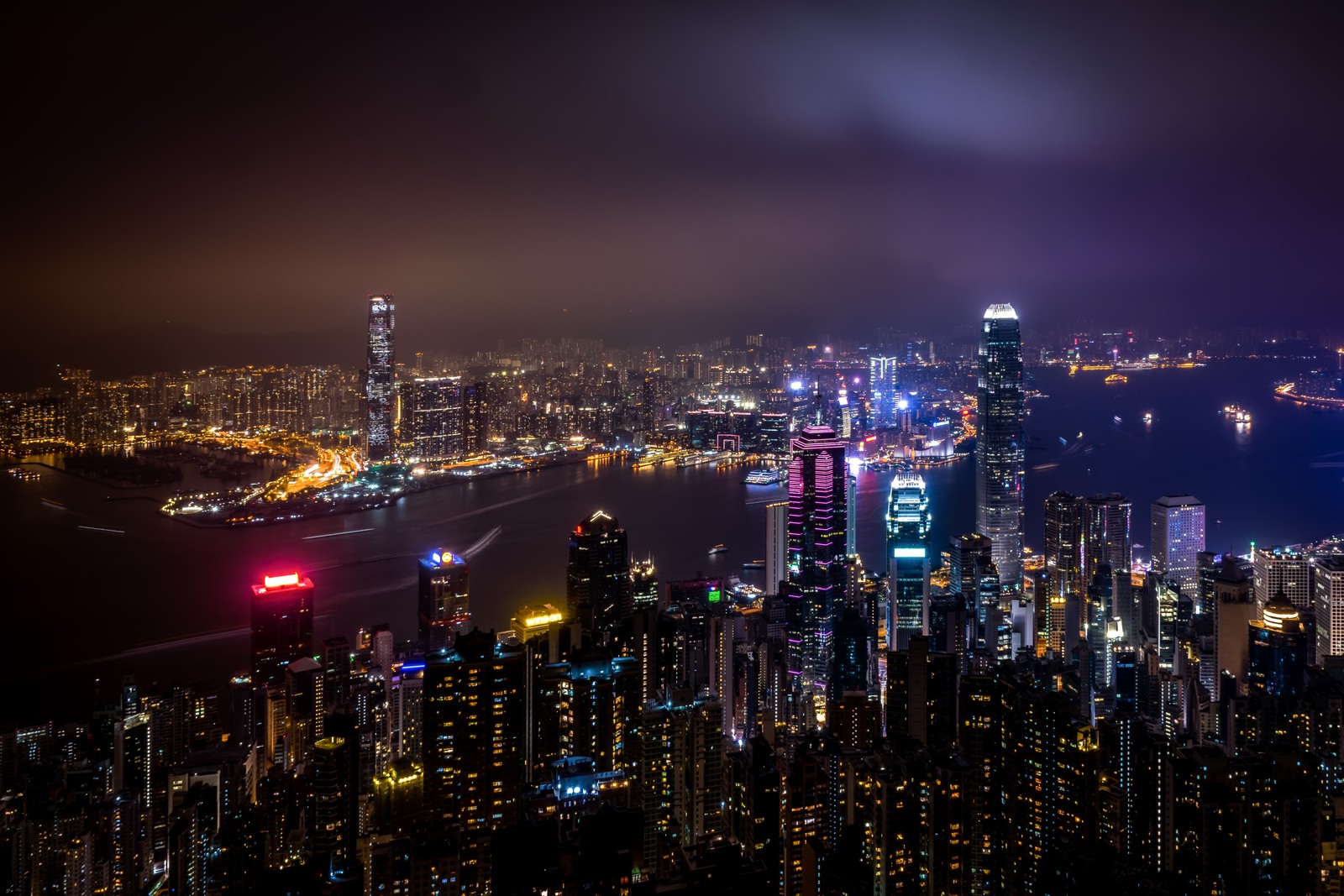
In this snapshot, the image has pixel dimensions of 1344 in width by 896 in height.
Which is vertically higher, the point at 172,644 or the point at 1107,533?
the point at 1107,533

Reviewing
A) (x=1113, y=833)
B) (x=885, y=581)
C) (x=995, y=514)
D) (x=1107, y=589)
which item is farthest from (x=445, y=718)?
(x=995, y=514)

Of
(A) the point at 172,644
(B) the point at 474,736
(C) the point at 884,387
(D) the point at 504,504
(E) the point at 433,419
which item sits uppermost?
(C) the point at 884,387

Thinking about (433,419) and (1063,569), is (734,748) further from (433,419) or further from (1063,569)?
(433,419)

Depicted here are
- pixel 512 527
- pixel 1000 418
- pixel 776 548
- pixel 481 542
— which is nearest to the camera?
pixel 776 548

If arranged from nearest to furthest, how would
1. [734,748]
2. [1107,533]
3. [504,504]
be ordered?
[734,748], [1107,533], [504,504]

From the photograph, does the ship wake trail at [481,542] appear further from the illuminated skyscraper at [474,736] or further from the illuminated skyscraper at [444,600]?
the illuminated skyscraper at [474,736]

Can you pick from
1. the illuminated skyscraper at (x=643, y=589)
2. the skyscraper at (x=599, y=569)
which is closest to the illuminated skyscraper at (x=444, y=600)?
the skyscraper at (x=599, y=569)

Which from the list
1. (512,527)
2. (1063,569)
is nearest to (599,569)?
(512,527)

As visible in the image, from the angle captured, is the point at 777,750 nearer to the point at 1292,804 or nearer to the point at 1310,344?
the point at 1292,804
